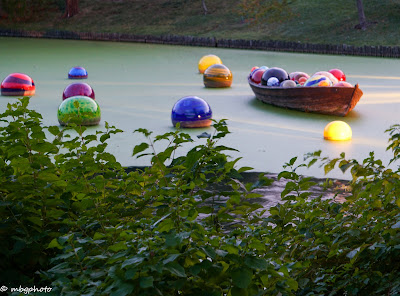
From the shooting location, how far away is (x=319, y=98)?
995 cm

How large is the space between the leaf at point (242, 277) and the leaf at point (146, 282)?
0.29 metres

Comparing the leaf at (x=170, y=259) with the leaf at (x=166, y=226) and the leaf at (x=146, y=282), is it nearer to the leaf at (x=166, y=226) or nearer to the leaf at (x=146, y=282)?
the leaf at (x=146, y=282)

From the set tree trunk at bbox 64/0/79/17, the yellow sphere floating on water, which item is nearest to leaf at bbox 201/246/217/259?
the yellow sphere floating on water

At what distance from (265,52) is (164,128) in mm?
13248

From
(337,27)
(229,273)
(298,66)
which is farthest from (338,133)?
(337,27)

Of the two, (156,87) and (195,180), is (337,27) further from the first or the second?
(195,180)

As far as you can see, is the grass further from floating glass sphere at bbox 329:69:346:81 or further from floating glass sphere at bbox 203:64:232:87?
floating glass sphere at bbox 203:64:232:87

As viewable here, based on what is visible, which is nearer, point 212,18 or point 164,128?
point 164,128

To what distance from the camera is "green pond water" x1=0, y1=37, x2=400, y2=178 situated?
7844 mm

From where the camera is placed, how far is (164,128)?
886cm

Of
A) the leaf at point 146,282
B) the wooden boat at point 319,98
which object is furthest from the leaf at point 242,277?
→ the wooden boat at point 319,98

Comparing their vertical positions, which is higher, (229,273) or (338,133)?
(229,273)

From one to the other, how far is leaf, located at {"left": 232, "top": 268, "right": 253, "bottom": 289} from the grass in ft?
65.9

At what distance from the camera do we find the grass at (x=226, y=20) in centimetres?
2325
